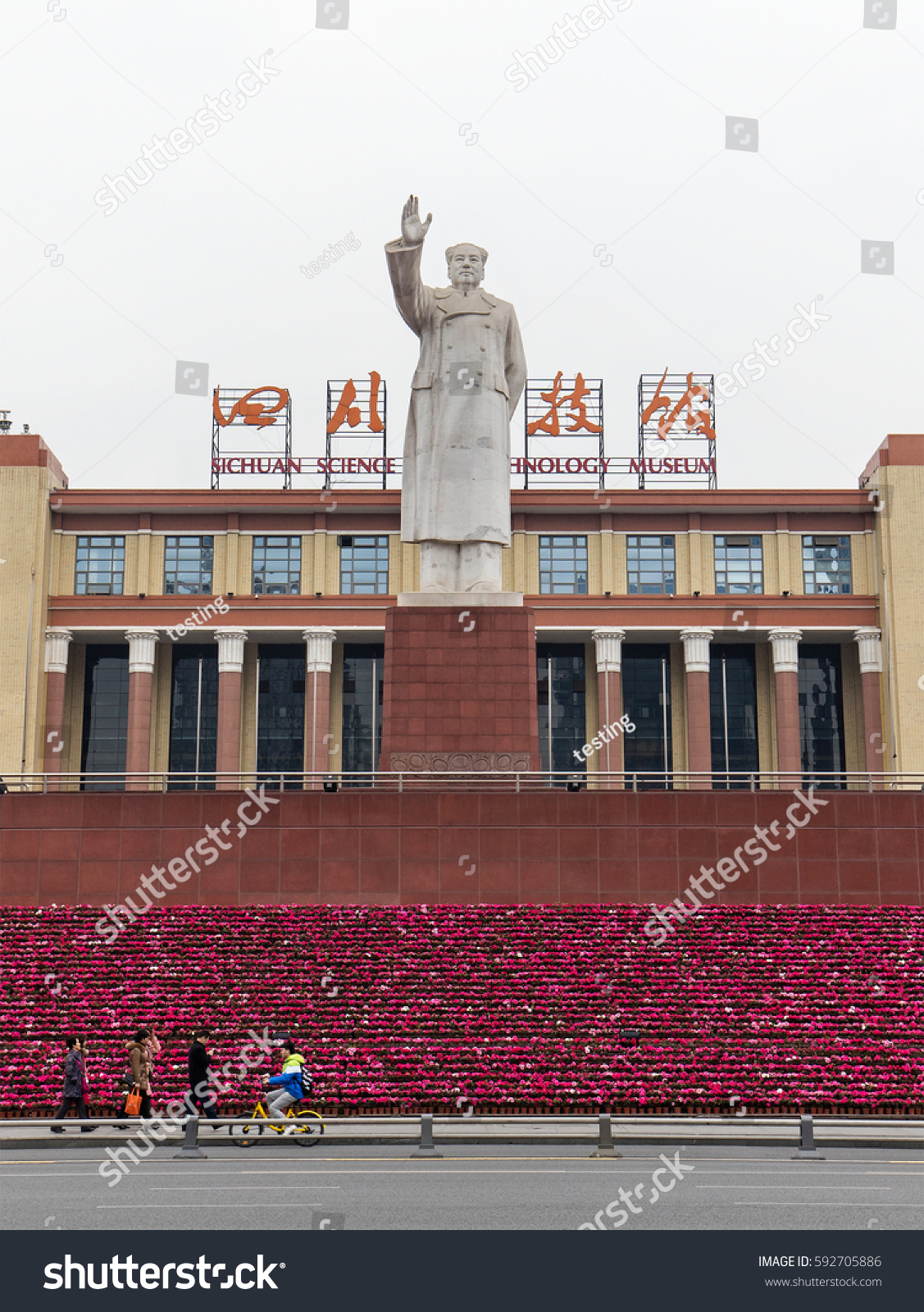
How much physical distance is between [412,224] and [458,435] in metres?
3.54

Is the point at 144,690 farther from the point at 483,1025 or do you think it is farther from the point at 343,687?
the point at 483,1025

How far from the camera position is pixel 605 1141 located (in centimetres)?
1387

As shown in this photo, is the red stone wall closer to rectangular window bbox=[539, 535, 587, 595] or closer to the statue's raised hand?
the statue's raised hand

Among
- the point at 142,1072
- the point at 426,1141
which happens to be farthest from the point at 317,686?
the point at 426,1141

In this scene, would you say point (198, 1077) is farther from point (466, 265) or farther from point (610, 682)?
point (610, 682)

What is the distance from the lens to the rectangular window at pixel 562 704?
4669cm

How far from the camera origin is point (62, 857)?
A: 22.9m

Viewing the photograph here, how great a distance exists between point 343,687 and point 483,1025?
29203mm

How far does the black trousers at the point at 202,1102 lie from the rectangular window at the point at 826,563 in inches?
1315

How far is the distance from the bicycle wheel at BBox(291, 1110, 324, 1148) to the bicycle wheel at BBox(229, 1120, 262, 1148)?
390 mm

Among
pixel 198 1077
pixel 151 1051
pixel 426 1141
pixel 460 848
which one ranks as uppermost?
pixel 460 848

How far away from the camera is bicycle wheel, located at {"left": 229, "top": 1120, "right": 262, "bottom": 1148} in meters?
14.1

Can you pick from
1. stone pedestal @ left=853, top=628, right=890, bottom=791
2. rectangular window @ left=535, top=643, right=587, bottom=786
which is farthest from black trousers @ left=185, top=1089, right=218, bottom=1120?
stone pedestal @ left=853, top=628, right=890, bottom=791
